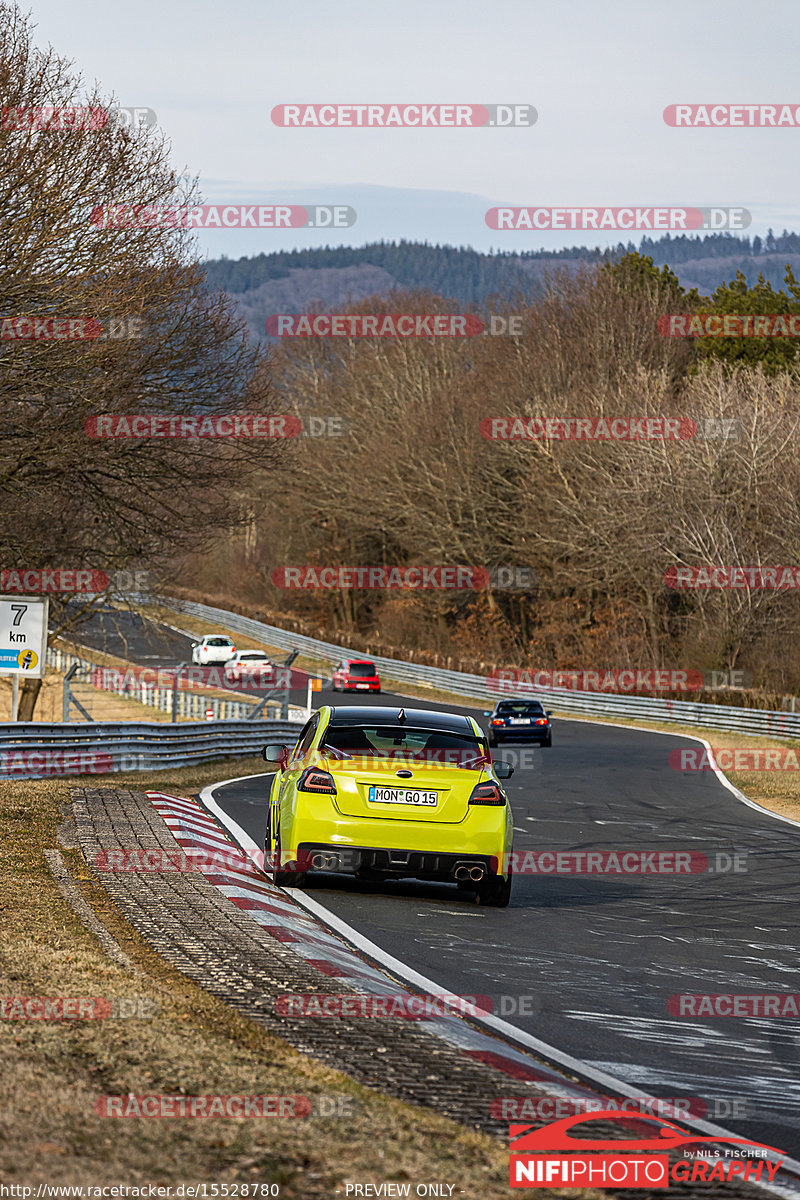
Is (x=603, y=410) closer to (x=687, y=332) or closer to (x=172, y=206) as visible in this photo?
(x=687, y=332)

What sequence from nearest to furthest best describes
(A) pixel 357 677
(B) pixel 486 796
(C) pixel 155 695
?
1. (B) pixel 486 796
2. (C) pixel 155 695
3. (A) pixel 357 677

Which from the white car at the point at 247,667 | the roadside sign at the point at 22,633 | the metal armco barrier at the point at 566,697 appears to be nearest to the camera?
the roadside sign at the point at 22,633

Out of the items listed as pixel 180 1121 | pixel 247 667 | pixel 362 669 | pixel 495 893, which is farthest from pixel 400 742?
pixel 247 667

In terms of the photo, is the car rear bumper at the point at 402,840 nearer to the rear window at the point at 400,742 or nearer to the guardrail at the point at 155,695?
the rear window at the point at 400,742

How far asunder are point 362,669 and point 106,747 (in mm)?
41851

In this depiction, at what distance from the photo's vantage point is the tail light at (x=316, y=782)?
11604mm

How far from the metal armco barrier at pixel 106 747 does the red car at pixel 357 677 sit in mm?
34510

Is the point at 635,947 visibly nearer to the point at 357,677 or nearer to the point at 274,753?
the point at 274,753

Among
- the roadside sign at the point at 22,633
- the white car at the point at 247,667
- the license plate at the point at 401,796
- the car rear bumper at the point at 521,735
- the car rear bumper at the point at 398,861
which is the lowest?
the car rear bumper at the point at 521,735

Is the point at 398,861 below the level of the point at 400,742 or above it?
below

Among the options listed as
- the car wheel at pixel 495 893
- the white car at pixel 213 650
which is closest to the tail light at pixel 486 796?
the car wheel at pixel 495 893

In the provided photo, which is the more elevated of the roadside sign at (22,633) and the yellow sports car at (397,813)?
the roadside sign at (22,633)

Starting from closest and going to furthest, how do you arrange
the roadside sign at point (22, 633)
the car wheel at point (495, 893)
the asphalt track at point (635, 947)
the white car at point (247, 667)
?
1. the asphalt track at point (635, 947)
2. the car wheel at point (495, 893)
3. the roadside sign at point (22, 633)
4. the white car at point (247, 667)

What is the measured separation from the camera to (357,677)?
208ft
